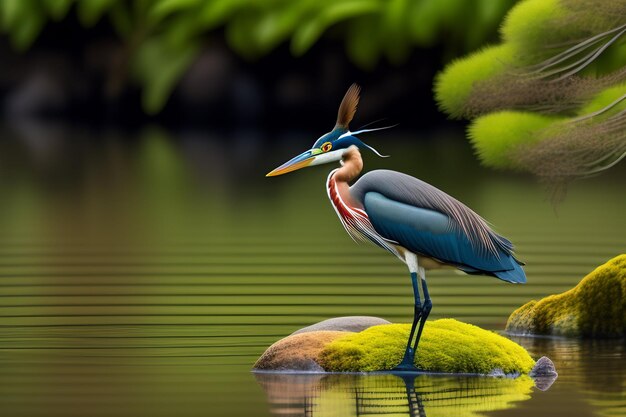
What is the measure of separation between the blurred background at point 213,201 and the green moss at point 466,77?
2.10 feet

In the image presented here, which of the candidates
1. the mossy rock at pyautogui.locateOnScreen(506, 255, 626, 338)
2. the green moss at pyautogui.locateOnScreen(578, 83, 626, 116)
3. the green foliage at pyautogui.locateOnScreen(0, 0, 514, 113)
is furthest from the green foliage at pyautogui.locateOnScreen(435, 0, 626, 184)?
the green foliage at pyautogui.locateOnScreen(0, 0, 514, 113)

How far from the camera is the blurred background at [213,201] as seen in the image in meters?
5.87

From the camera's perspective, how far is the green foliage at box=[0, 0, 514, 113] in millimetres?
18984

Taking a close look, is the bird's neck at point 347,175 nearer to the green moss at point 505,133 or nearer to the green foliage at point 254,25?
the green moss at point 505,133

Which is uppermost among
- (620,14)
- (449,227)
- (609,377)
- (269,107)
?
(269,107)

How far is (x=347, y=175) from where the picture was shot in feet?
18.3

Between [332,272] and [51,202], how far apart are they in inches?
168

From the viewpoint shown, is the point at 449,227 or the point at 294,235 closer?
the point at 449,227

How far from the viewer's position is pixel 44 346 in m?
6.23

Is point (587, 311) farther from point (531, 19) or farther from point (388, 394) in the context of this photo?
point (531, 19)

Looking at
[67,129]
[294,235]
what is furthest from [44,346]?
[67,129]

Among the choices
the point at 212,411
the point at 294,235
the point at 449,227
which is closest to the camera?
the point at 212,411

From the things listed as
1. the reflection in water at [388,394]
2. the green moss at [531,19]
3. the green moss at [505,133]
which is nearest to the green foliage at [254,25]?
the green moss at [531,19]

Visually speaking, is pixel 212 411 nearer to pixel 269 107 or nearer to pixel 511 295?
pixel 511 295
